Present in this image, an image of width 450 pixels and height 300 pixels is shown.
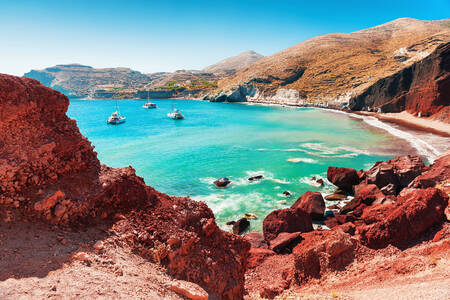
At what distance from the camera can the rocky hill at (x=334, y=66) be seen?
3853 inches

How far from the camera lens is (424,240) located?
10125mm

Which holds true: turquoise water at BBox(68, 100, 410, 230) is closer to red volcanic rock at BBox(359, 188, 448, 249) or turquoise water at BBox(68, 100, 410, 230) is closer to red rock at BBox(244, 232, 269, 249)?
red rock at BBox(244, 232, 269, 249)

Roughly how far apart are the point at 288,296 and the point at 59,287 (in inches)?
274

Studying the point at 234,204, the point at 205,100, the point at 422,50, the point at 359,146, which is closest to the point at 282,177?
the point at 234,204

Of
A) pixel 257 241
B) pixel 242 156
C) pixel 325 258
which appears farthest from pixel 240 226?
pixel 242 156

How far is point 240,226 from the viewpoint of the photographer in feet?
57.6

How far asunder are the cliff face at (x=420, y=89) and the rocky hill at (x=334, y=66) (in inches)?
502

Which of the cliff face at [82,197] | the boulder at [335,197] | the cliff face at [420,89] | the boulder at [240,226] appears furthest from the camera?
the cliff face at [420,89]

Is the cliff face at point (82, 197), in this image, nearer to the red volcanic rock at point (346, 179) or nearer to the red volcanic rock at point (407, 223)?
the red volcanic rock at point (407, 223)

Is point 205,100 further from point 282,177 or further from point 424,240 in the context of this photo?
point 424,240

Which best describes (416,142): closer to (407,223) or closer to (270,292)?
(407,223)

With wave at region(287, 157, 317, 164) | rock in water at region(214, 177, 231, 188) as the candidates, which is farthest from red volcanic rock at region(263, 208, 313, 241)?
wave at region(287, 157, 317, 164)

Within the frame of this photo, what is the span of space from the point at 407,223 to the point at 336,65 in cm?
12495

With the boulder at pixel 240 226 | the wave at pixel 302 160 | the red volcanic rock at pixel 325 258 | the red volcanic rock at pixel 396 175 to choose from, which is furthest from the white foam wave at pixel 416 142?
the red volcanic rock at pixel 325 258
